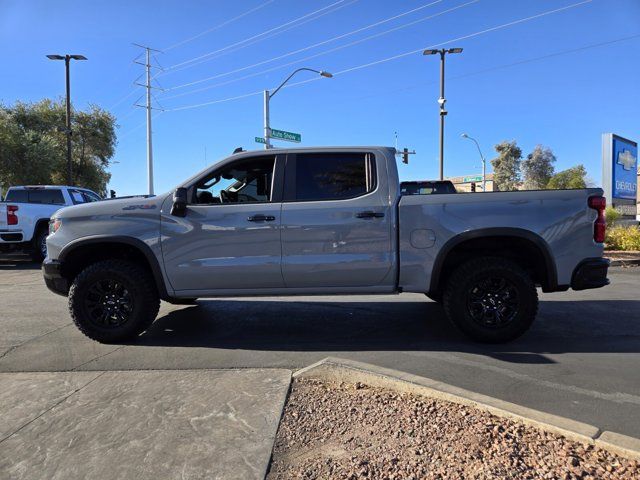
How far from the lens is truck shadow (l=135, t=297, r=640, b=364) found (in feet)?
16.4

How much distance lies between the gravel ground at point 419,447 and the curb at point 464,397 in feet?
0.17

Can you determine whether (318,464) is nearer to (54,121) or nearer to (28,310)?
(28,310)

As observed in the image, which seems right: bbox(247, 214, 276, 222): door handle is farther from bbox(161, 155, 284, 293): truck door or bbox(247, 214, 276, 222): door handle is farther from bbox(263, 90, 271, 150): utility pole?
bbox(263, 90, 271, 150): utility pole

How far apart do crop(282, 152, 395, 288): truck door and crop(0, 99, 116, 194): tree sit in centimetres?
3218

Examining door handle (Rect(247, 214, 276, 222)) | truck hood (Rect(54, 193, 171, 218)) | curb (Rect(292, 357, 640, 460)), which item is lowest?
curb (Rect(292, 357, 640, 460))

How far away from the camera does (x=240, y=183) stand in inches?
207

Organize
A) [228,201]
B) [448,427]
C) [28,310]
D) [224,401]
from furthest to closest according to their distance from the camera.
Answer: [28,310] < [228,201] < [224,401] < [448,427]

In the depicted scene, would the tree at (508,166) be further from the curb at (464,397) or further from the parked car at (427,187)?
the curb at (464,397)

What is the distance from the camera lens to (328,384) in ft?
12.7

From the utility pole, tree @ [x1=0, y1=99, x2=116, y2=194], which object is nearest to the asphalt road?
the utility pole

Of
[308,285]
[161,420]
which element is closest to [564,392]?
[308,285]

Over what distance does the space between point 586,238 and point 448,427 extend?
287 centimetres

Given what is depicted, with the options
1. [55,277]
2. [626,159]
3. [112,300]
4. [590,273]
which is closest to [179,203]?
[112,300]

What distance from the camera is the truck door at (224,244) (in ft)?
16.3
